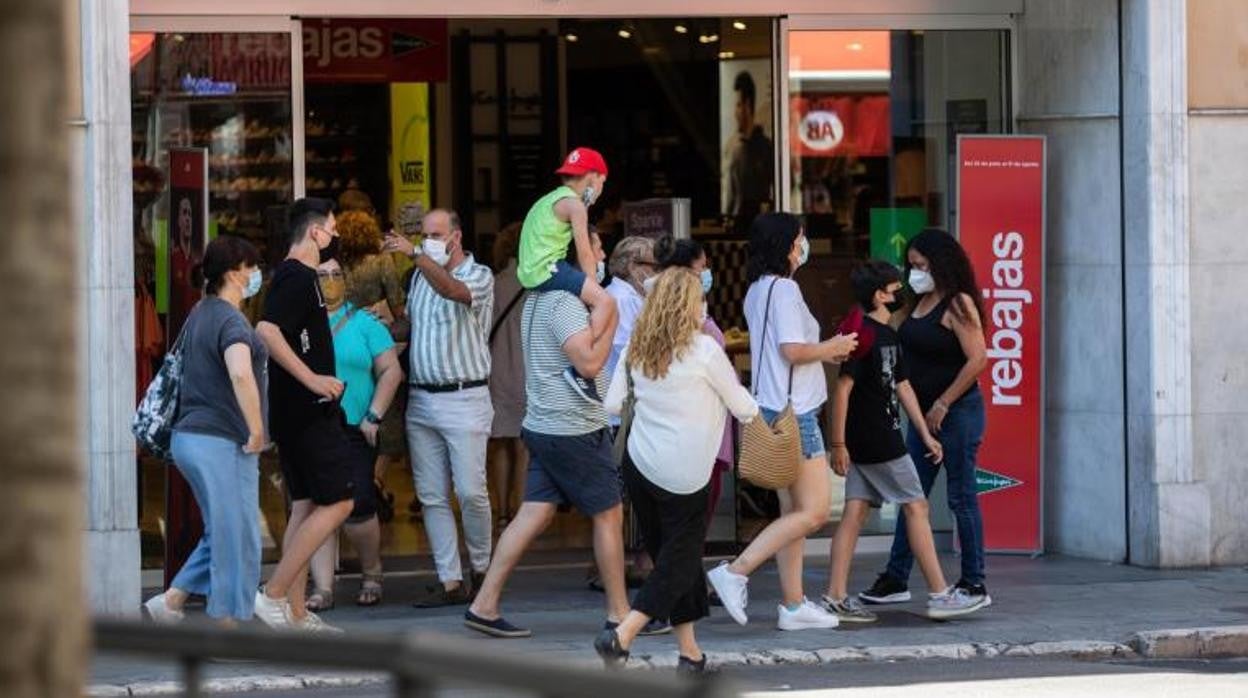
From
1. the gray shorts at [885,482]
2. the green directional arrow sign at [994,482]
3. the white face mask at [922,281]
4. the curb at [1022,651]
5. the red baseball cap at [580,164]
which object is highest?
the red baseball cap at [580,164]

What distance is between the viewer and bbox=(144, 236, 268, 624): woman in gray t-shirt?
920cm

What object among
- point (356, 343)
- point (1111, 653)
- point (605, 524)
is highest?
point (356, 343)

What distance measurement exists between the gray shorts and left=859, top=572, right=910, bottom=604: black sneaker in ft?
2.39

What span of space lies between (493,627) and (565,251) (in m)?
1.73

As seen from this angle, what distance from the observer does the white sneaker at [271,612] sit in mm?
9844

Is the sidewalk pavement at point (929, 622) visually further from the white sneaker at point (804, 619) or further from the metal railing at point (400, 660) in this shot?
the metal railing at point (400, 660)

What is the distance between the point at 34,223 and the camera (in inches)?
112

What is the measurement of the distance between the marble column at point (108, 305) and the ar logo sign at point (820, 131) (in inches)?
175

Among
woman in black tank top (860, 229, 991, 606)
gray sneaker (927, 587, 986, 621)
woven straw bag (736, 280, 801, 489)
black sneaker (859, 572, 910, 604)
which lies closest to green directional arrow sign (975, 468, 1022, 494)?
black sneaker (859, 572, 910, 604)

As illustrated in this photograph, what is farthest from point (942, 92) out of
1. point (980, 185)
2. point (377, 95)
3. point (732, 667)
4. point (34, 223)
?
point (34, 223)

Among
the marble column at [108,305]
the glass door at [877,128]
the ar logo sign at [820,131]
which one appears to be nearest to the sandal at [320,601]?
the marble column at [108,305]

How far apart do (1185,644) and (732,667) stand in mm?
2125

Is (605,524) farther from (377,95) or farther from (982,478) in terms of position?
(377,95)

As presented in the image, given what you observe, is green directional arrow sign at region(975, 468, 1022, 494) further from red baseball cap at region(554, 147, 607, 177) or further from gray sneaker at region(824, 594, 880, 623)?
red baseball cap at region(554, 147, 607, 177)
